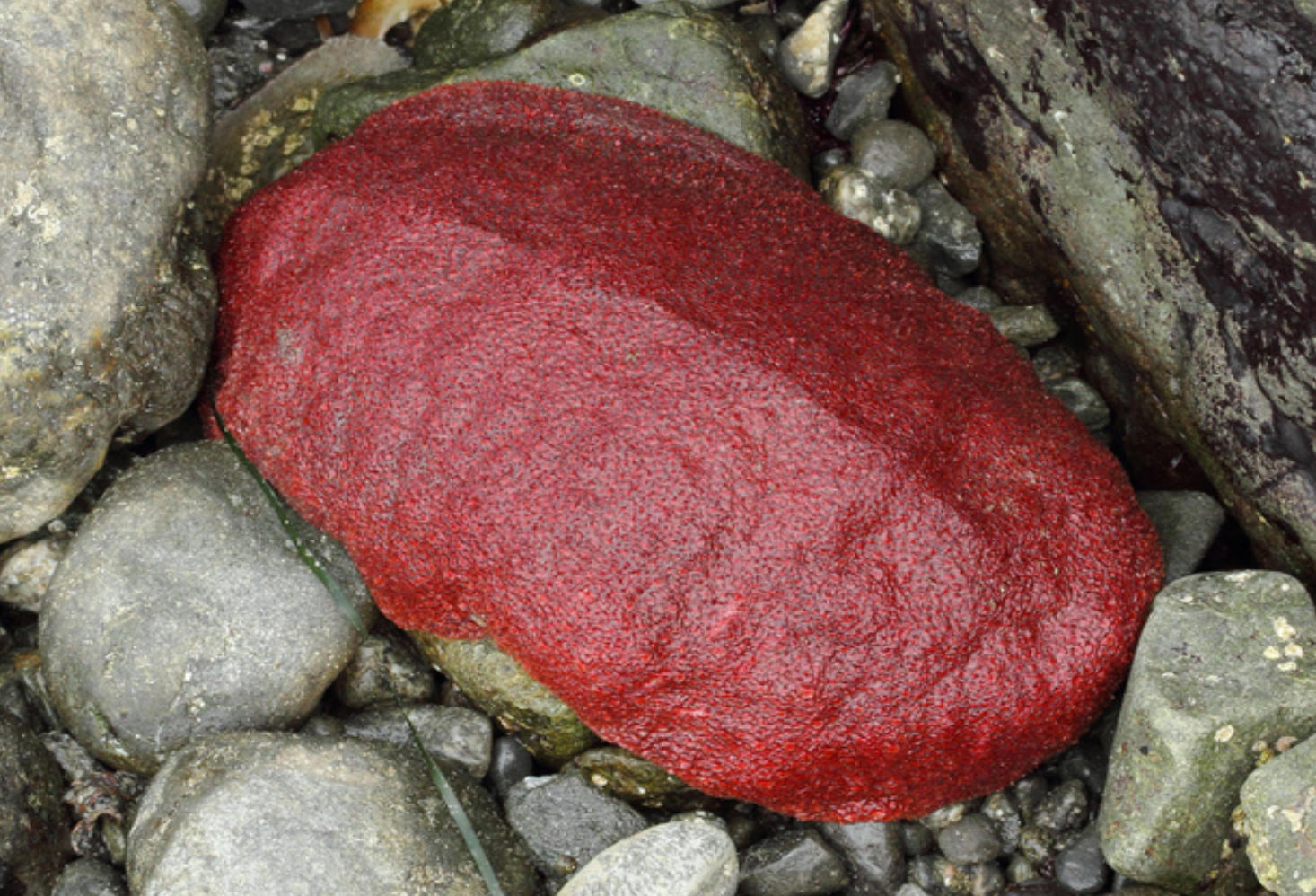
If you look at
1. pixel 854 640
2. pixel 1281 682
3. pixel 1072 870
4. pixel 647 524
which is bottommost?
pixel 1072 870

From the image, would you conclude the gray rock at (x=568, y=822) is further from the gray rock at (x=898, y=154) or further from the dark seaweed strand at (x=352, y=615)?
the gray rock at (x=898, y=154)

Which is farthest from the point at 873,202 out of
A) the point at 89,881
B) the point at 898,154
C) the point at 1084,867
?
the point at 89,881

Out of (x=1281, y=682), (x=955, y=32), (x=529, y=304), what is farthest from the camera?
(x=955, y=32)

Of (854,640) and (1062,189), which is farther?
(1062,189)

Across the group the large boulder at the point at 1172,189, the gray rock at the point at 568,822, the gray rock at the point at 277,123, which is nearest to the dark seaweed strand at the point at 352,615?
the gray rock at the point at 568,822

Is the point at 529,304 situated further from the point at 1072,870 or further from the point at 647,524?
the point at 1072,870

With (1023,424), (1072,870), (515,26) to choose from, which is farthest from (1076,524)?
(515,26)

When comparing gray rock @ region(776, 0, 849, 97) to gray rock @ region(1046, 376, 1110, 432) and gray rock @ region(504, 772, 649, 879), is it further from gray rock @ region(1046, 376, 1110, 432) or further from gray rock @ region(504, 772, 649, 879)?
gray rock @ region(504, 772, 649, 879)
